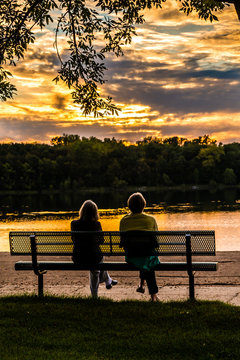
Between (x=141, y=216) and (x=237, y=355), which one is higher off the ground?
(x=141, y=216)

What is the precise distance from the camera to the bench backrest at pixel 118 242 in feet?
22.6

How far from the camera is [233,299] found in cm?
725

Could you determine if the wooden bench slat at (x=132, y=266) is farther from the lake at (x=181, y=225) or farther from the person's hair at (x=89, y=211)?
the lake at (x=181, y=225)

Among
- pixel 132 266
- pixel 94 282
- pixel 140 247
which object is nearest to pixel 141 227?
pixel 140 247

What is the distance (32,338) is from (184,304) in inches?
83.4

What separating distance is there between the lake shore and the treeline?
5091 inches

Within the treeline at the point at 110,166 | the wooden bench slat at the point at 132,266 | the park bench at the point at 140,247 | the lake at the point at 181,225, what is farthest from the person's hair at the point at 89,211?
the treeline at the point at 110,166

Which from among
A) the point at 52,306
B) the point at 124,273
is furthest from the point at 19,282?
the point at 52,306

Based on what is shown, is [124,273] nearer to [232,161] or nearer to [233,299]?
[233,299]

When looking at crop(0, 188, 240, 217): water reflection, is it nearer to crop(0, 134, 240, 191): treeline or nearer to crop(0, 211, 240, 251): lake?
crop(0, 134, 240, 191): treeline

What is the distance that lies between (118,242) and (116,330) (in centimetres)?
171

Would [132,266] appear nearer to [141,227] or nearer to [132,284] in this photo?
[141,227]

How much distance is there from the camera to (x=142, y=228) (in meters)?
7.14

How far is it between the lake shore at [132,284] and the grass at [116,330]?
2.87 feet
